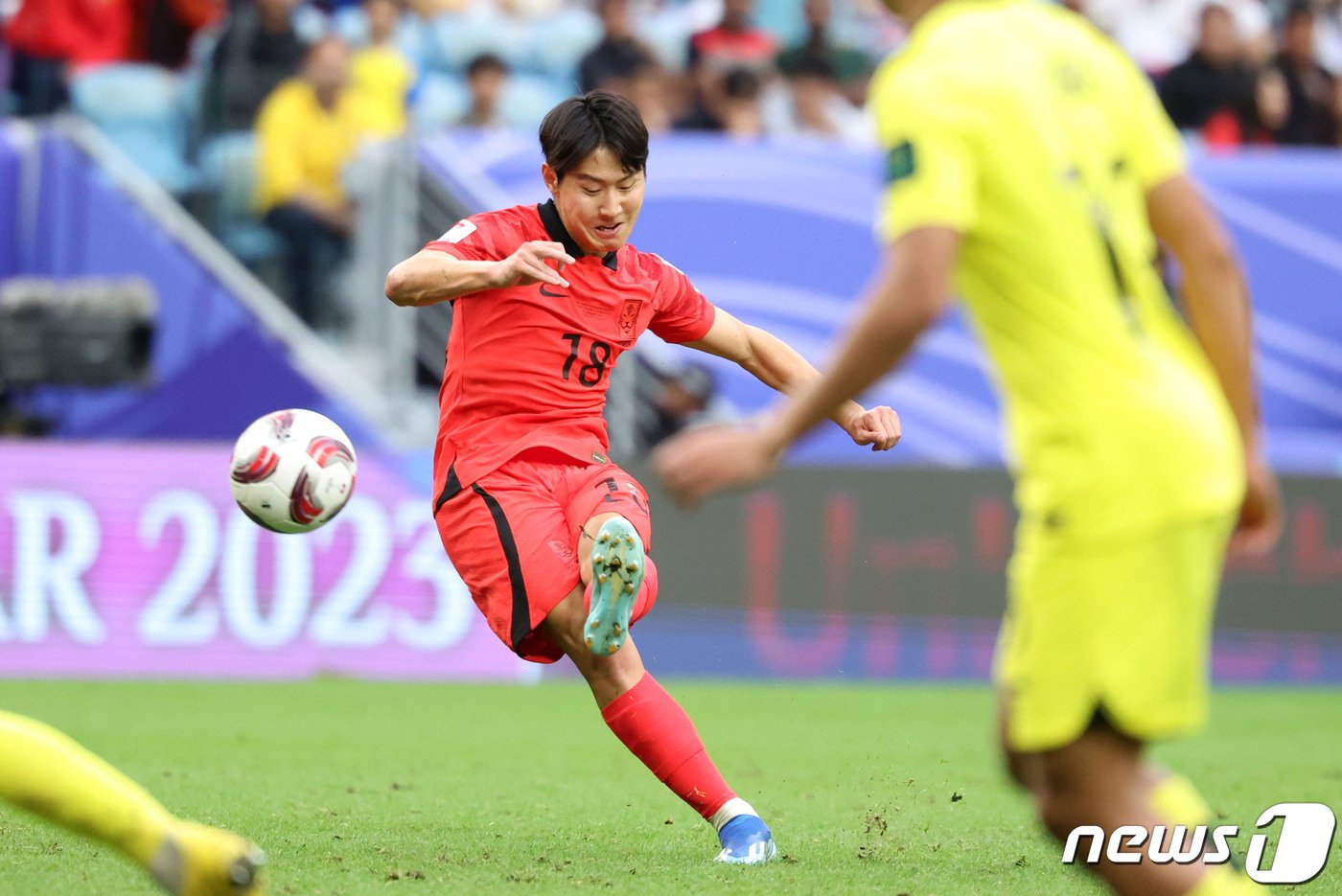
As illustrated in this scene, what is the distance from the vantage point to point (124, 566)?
37.3 ft

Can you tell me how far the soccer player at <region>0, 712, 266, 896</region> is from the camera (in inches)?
147

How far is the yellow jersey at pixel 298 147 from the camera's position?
1335 cm

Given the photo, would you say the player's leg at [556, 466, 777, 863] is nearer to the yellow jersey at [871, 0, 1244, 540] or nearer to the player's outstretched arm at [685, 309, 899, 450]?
the player's outstretched arm at [685, 309, 899, 450]

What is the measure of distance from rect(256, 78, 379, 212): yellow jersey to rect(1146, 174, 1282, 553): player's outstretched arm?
10.7 m

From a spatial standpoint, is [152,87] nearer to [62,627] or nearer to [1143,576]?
[62,627]

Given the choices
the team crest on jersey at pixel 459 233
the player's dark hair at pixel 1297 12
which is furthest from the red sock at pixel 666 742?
the player's dark hair at pixel 1297 12

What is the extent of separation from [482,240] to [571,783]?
104 inches

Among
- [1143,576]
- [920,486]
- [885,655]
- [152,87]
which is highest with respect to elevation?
[152,87]

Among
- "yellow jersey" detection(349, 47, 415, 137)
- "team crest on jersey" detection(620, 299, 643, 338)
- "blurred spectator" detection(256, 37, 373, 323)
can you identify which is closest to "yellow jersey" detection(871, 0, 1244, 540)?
"team crest on jersey" detection(620, 299, 643, 338)

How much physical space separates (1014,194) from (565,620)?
2.43 metres

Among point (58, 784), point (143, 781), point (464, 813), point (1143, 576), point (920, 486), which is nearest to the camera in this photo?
point (1143, 576)

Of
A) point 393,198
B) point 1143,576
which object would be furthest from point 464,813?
point 393,198

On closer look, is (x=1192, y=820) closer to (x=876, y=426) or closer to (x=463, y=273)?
(x=876, y=426)

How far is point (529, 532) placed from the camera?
530 cm
